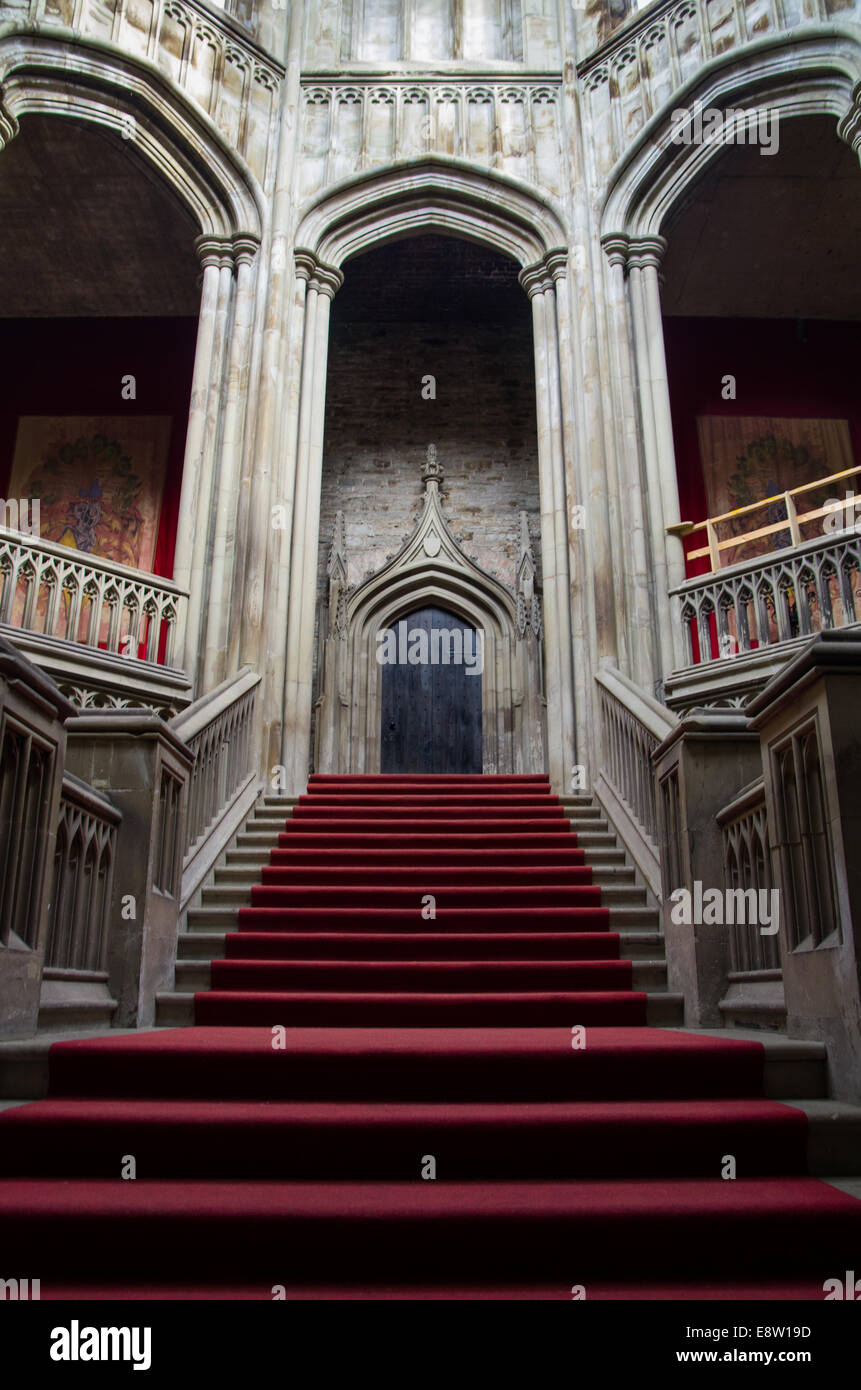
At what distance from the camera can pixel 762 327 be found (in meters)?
11.6

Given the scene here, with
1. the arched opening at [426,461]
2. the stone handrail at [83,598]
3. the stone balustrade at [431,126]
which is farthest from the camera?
the arched opening at [426,461]

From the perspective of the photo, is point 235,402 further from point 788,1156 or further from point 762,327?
point 788,1156

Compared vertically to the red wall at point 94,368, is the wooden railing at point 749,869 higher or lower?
lower

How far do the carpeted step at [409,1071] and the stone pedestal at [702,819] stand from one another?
3.09 ft

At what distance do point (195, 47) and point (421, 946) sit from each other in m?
9.07

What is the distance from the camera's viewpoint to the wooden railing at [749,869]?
134 inches

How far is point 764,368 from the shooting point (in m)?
11.4

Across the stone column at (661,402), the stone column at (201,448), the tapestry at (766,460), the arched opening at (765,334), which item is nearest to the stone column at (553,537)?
the stone column at (661,402)

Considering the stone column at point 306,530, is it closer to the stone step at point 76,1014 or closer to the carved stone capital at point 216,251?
the carved stone capital at point 216,251

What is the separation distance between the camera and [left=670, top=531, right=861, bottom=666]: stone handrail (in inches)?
263

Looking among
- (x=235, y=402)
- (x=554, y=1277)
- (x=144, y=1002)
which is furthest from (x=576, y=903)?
(x=235, y=402)

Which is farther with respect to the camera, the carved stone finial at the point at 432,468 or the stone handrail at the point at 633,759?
the carved stone finial at the point at 432,468

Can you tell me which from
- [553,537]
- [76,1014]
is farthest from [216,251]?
[76,1014]
